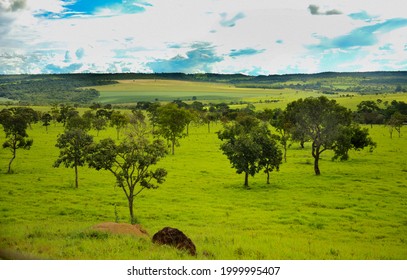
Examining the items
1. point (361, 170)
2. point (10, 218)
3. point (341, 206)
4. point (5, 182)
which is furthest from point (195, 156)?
point (10, 218)

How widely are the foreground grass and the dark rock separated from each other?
0.34 metres

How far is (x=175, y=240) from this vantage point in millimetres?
13227

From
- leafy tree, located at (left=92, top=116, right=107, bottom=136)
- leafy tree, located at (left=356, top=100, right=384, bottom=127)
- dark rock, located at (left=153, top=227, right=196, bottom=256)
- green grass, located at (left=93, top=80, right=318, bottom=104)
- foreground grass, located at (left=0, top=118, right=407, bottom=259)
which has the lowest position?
foreground grass, located at (left=0, top=118, right=407, bottom=259)

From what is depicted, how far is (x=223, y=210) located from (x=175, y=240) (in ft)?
50.0

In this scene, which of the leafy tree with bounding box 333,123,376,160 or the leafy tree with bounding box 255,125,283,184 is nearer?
the leafy tree with bounding box 255,125,283,184

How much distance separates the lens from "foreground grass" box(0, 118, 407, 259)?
14.1 m

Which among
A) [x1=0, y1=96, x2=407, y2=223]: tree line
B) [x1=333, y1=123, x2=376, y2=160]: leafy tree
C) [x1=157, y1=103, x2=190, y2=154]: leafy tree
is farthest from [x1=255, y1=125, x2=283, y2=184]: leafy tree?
[x1=157, y1=103, x2=190, y2=154]: leafy tree

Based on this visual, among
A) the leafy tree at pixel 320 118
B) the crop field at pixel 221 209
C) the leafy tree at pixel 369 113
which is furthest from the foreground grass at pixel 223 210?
the leafy tree at pixel 369 113

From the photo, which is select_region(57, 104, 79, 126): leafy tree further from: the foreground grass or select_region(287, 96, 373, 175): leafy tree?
select_region(287, 96, 373, 175): leafy tree

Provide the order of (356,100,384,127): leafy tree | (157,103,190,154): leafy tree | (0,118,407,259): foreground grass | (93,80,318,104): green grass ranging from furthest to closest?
(356,100,384,127): leafy tree
(157,103,190,154): leafy tree
(93,80,318,104): green grass
(0,118,407,259): foreground grass

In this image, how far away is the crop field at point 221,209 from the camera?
14133 mm

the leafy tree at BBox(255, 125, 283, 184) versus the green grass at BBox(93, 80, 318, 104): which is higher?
the green grass at BBox(93, 80, 318, 104)

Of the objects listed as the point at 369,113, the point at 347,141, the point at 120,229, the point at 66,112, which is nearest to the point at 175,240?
the point at 120,229
